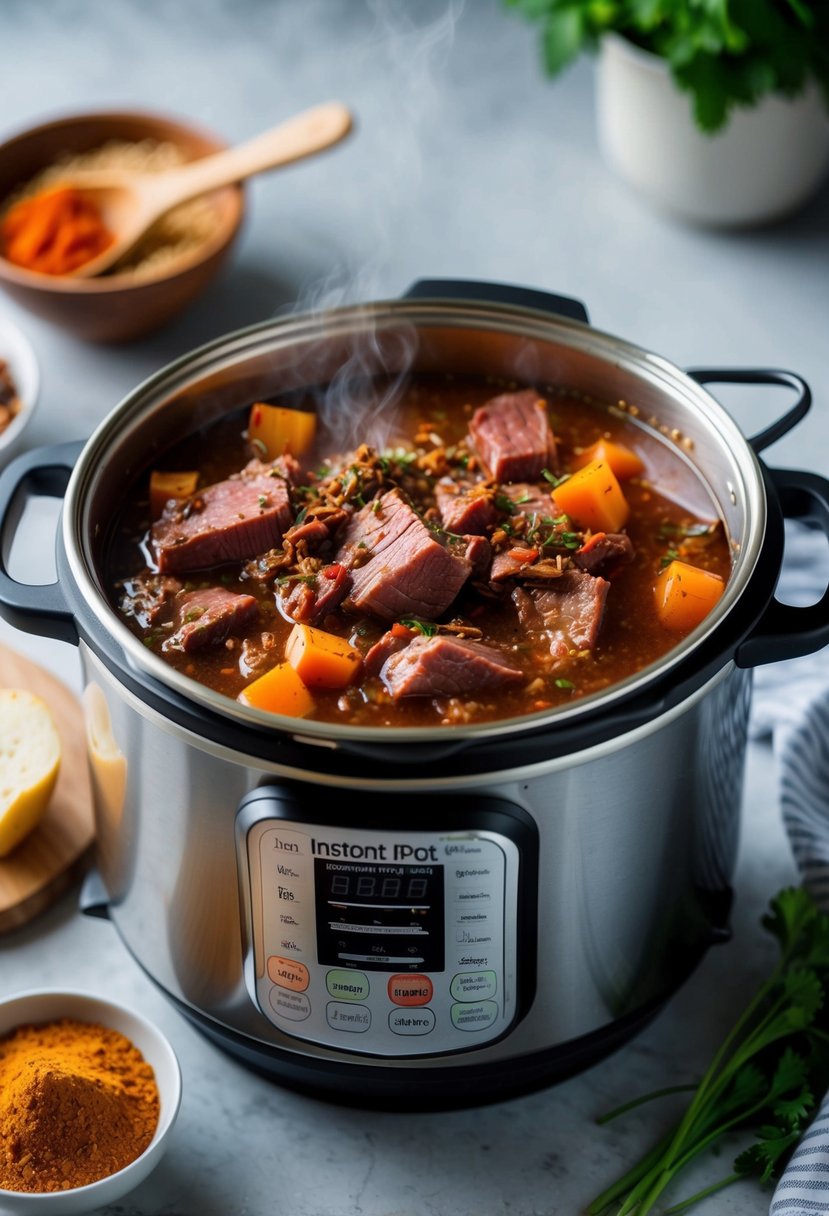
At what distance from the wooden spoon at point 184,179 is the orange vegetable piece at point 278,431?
1238mm

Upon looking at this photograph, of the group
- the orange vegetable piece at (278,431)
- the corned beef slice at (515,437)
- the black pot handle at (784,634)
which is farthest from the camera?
the orange vegetable piece at (278,431)

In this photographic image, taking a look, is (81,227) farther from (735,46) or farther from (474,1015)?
(474,1015)

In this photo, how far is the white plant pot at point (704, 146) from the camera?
11.4 ft

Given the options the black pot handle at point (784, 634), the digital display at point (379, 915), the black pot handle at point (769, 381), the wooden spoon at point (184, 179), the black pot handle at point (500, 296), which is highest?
the black pot handle at point (500, 296)

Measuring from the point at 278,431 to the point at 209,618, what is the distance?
1.62 ft

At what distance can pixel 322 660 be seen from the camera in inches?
75.2

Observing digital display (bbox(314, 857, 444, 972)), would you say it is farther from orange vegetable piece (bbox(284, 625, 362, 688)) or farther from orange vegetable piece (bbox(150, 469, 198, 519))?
orange vegetable piece (bbox(150, 469, 198, 519))

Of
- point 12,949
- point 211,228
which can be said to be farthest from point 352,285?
point 12,949

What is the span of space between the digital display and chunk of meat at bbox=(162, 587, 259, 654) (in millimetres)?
404

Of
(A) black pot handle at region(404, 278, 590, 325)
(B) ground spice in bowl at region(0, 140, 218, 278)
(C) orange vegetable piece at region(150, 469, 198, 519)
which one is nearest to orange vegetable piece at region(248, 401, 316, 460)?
(C) orange vegetable piece at region(150, 469, 198, 519)

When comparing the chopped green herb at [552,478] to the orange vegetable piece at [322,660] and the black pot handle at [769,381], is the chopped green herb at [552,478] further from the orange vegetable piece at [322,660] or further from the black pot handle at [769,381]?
the orange vegetable piece at [322,660]

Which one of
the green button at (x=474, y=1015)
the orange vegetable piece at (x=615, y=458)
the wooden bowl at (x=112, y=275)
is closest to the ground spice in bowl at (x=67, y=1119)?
the green button at (x=474, y=1015)

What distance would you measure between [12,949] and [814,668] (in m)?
1.55

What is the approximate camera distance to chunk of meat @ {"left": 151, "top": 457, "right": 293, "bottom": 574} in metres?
2.12
